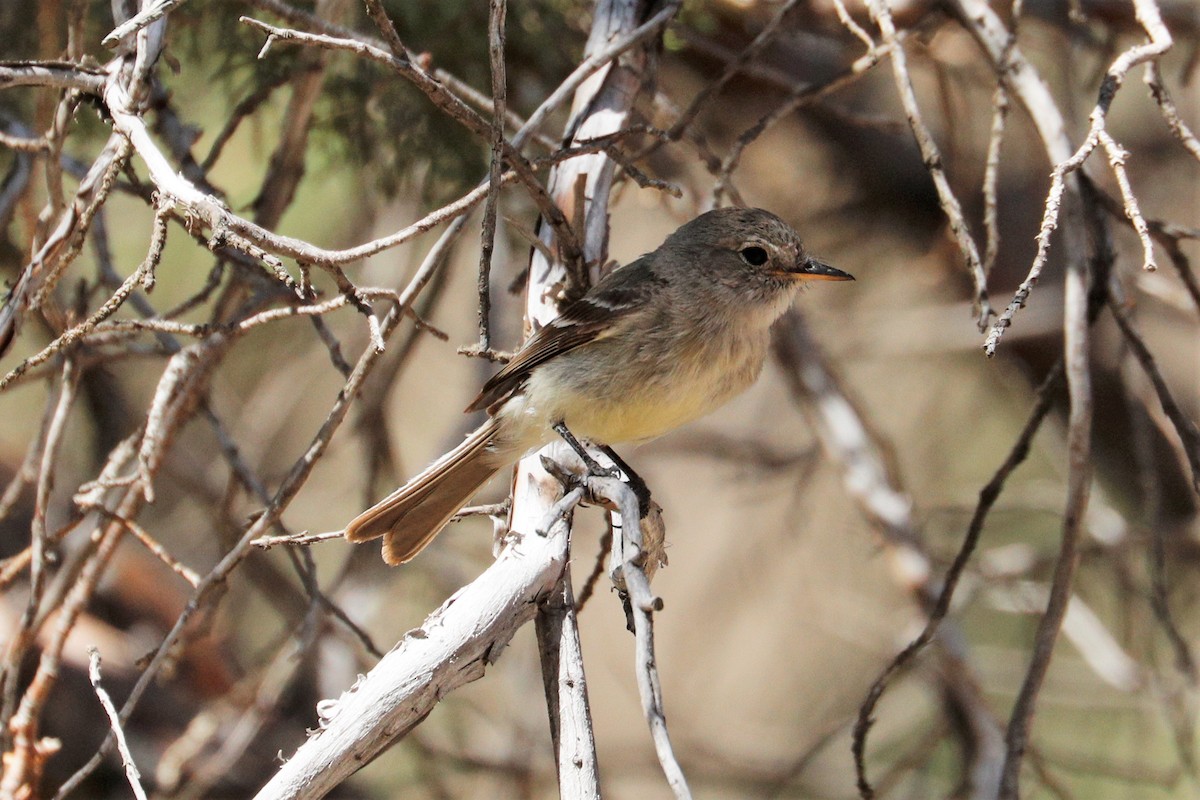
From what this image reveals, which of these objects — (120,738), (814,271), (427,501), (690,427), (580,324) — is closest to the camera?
(120,738)

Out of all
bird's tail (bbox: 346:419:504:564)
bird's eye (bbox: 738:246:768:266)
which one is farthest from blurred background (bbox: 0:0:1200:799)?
bird's eye (bbox: 738:246:768:266)

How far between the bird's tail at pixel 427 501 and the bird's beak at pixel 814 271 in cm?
95

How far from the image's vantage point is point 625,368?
3072 millimetres

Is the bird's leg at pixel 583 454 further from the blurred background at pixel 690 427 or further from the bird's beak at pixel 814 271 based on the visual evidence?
the bird's beak at pixel 814 271

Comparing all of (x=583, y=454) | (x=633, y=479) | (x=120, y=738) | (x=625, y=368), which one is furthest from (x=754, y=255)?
(x=120, y=738)

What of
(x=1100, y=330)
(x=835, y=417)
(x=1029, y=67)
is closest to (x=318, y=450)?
(x=1029, y=67)

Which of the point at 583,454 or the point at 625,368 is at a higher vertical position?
the point at 625,368

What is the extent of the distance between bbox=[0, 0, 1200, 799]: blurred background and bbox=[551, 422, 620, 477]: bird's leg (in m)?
0.60

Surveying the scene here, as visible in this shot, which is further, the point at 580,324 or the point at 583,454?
the point at 580,324

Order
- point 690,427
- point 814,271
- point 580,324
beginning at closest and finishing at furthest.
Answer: point 580,324, point 814,271, point 690,427

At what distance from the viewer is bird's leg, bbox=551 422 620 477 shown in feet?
7.45

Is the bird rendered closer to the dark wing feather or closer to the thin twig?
the dark wing feather

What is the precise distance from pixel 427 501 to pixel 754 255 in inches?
44.9

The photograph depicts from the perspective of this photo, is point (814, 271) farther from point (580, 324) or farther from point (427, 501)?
point (427, 501)
